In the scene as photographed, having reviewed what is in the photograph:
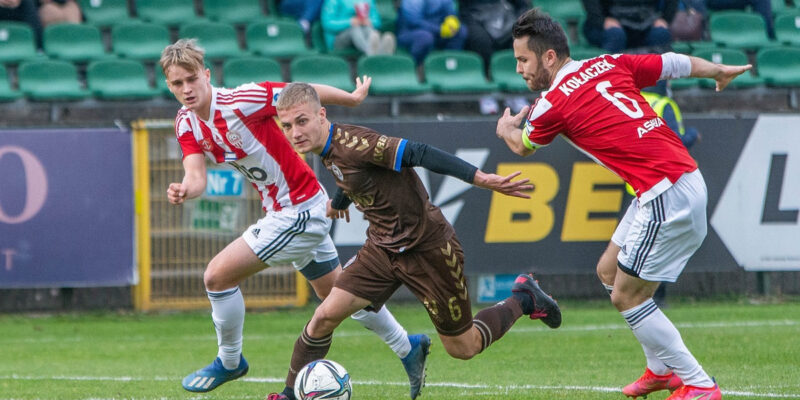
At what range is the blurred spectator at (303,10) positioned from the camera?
14.3 metres

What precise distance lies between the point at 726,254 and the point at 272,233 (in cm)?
682

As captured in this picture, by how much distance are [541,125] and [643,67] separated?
2.47ft

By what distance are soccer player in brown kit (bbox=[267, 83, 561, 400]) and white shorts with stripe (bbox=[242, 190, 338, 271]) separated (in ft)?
2.15

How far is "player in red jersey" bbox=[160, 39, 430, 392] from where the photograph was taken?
21.9 feet

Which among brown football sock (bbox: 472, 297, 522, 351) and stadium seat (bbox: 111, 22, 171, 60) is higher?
brown football sock (bbox: 472, 297, 522, 351)

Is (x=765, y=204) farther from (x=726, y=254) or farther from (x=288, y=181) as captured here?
(x=288, y=181)

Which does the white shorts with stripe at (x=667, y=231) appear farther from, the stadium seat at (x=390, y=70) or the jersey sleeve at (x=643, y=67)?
the stadium seat at (x=390, y=70)

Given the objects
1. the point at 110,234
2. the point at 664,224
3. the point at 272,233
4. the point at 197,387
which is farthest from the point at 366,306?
the point at 110,234

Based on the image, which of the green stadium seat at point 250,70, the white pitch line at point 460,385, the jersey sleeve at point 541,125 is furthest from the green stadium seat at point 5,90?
the jersey sleeve at point 541,125

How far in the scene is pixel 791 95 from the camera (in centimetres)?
1357

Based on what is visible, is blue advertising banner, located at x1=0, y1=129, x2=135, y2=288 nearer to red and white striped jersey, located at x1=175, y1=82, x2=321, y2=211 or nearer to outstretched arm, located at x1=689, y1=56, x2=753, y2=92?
red and white striped jersey, located at x1=175, y1=82, x2=321, y2=211

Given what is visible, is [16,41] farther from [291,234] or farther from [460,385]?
[460,385]

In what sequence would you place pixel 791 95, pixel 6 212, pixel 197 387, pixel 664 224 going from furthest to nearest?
pixel 791 95 → pixel 6 212 → pixel 197 387 → pixel 664 224

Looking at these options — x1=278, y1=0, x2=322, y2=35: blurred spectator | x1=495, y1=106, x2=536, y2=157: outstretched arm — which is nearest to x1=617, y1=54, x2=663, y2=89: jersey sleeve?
x1=495, y1=106, x2=536, y2=157: outstretched arm
